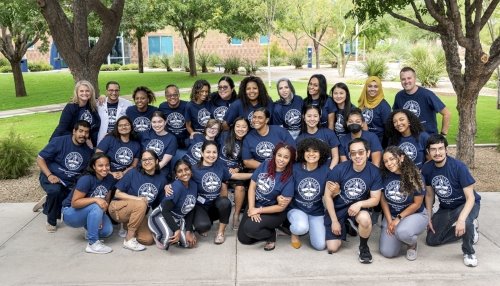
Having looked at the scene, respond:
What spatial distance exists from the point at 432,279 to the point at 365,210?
2.76 feet

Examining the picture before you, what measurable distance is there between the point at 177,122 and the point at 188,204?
1.66 m

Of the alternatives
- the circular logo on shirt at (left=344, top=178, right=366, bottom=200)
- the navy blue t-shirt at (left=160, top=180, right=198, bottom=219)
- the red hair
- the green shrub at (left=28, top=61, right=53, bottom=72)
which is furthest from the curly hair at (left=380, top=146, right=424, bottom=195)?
the green shrub at (left=28, top=61, right=53, bottom=72)

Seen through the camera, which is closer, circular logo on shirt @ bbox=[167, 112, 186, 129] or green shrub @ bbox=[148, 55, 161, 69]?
circular logo on shirt @ bbox=[167, 112, 186, 129]

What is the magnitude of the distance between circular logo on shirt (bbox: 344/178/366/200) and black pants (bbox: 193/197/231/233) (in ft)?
3.92

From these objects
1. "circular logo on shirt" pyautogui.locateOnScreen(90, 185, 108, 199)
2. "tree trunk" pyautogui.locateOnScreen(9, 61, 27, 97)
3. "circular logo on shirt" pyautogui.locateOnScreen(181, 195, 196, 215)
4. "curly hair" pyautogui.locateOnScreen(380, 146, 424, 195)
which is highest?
"tree trunk" pyautogui.locateOnScreen(9, 61, 27, 97)

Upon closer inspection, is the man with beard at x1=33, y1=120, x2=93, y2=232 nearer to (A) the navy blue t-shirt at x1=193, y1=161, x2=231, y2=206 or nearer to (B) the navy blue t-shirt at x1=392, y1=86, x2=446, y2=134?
(A) the navy blue t-shirt at x1=193, y1=161, x2=231, y2=206

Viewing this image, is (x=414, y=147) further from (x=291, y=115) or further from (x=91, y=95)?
(x=91, y=95)

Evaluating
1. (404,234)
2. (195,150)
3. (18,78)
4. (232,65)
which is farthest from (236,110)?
(232,65)

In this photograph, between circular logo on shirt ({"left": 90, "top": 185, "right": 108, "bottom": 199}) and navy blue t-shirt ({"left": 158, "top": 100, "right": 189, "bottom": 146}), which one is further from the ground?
navy blue t-shirt ({"left": 158, "top": 100, "right": 189, "bottom": 146})

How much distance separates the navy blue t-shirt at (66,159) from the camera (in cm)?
539

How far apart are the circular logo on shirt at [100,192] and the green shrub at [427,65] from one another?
16609 mm

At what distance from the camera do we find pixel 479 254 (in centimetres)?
468

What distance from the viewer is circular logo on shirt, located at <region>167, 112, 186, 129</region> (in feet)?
20.9

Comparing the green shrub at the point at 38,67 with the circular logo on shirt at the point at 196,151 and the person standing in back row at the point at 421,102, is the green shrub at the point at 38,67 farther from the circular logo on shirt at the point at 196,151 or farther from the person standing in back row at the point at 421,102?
the person standing in back row at the point at 421,102
